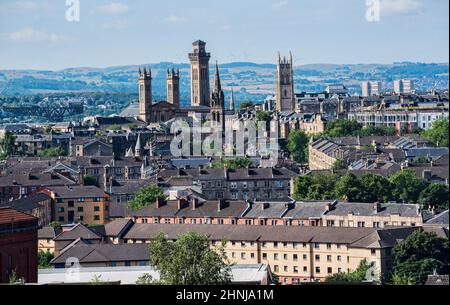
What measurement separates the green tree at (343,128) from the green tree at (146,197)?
34.3 metres

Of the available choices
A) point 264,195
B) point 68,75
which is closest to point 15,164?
point 264,195

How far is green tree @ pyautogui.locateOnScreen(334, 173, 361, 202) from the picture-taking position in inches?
1650

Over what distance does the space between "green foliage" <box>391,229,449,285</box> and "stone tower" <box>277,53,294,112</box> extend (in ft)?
242

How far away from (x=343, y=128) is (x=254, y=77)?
109ft

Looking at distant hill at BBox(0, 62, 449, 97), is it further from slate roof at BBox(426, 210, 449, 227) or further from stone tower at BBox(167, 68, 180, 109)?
slate roof at BBox(426, 210, 449, 227)

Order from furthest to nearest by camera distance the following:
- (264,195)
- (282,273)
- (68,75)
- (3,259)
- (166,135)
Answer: (68,75) < (166,135) < (264,195) < (282,273) < (3,259)

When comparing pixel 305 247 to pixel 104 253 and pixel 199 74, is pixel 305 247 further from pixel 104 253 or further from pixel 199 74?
pixel 199 74

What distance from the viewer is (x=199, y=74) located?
114m

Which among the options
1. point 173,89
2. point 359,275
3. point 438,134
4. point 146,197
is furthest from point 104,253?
point 173,89

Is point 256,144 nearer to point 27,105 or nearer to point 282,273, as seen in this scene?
point 282,273

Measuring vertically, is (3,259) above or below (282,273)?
above

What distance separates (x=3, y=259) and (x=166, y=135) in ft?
224

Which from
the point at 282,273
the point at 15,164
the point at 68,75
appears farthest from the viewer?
the point at 68,75

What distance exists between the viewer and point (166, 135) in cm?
8456
